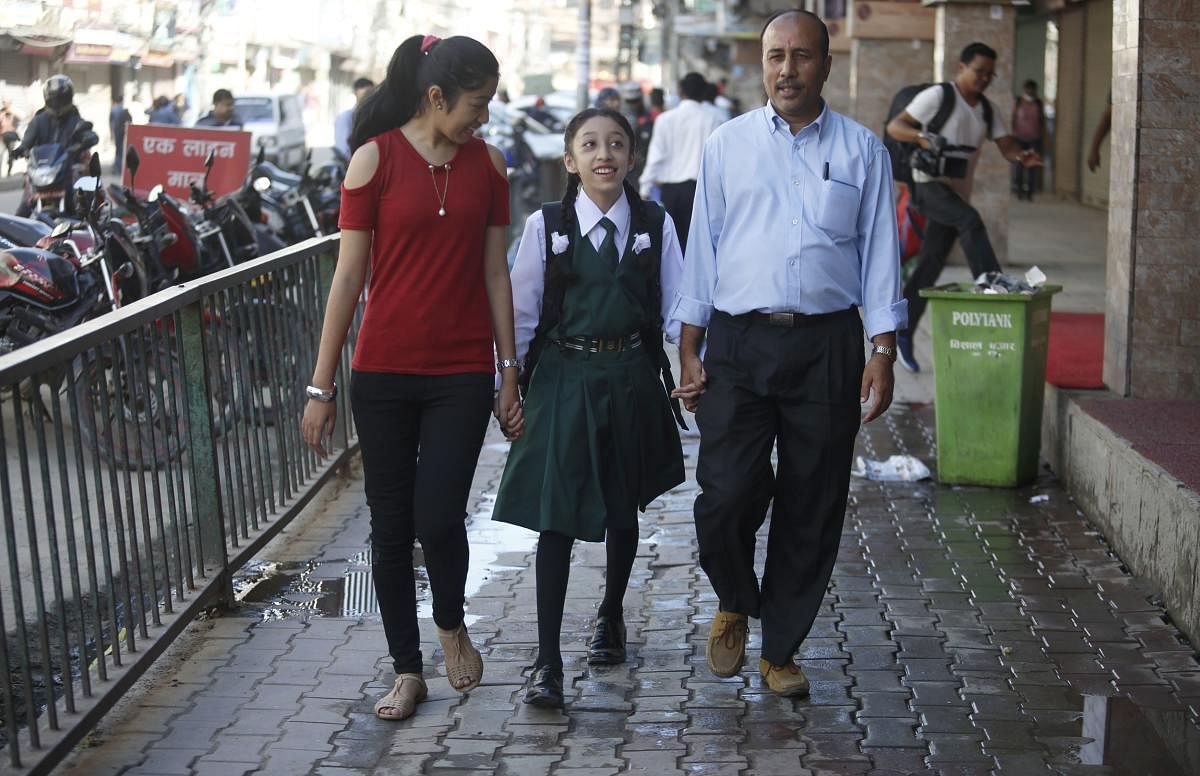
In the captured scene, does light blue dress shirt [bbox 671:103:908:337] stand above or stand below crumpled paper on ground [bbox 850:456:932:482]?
above

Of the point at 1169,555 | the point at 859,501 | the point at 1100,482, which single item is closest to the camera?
the point at 1169,555

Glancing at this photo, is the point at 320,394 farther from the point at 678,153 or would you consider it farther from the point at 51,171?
the point at 678,153

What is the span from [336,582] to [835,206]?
2553mm

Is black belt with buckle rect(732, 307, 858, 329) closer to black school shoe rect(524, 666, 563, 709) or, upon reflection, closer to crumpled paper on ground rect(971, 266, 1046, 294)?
black school shoe rect(524, 666, 563, 709)

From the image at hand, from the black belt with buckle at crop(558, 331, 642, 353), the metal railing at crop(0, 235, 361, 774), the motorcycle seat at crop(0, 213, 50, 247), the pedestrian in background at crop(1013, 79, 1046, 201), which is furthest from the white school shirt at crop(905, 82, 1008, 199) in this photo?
the pedestrian in background at crop(1013, 79, 1046, 201)

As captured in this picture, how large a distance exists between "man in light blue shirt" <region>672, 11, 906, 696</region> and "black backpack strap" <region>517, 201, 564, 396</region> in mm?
361

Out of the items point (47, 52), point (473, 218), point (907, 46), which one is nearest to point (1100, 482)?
point (473, 218)

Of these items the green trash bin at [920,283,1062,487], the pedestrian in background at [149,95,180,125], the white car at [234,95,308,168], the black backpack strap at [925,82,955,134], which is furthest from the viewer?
the white car at [234,95,308,168]

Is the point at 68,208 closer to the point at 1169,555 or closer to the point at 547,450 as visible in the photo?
the point at 547,450

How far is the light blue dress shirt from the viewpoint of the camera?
4328 mm

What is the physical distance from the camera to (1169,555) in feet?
17.4

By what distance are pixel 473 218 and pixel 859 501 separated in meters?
3.29

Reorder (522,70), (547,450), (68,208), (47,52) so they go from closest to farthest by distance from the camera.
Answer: (547,450) → (68,208) → (47,52) → (522,70)

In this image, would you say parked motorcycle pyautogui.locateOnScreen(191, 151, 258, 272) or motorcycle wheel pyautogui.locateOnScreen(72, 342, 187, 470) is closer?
motorcycle wheel pyautogui.locateOnScreen(72, 342, 187, 470)
